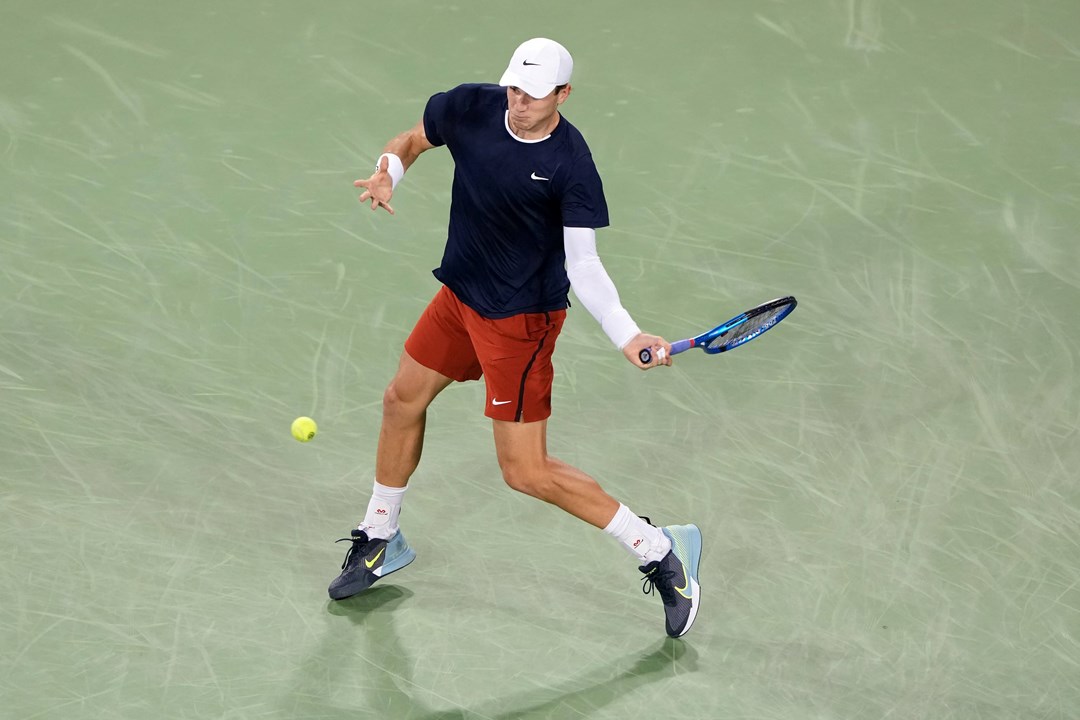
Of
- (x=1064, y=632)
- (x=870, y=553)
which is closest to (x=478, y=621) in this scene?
(x=870, y=553)

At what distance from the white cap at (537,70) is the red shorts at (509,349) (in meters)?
0.77

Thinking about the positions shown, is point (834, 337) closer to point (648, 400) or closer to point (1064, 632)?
point (648, 400)

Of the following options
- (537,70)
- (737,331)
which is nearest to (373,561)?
(737,331)

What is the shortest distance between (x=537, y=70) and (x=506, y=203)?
1.46 ft

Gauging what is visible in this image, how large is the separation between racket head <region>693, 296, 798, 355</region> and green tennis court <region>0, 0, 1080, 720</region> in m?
0.94

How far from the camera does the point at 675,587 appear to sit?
5000 mm

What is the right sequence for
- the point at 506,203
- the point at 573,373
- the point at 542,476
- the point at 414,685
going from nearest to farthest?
the point at 506,203 → the point at 414,685 → the point at 542,476 → the point at 573,373

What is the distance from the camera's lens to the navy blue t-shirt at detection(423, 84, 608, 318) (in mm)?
4543

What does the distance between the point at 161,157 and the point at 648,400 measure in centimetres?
321

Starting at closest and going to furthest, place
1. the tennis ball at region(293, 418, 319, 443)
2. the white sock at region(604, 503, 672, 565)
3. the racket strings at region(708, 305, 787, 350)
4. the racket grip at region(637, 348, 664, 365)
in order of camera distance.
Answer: the racket grip at region(637, 348, 664, 365) < the racket strings at region(708, 305, 787, 350) < the white sock at region(604, 503, 672, 565) < the tennis ball at region(293, 418, 319, 443)

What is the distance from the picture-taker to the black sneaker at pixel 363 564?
5.16m

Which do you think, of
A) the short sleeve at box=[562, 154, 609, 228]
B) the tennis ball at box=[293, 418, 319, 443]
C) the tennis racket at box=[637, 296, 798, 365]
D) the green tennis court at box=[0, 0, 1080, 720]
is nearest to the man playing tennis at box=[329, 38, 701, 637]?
the short sleeve at box=[562, 154, 609, 228]

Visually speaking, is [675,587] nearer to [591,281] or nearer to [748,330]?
[748,330]

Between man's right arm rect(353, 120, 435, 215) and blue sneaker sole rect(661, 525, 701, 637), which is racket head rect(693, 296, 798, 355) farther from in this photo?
man's right arm rect(353, 120, 435, 215)
